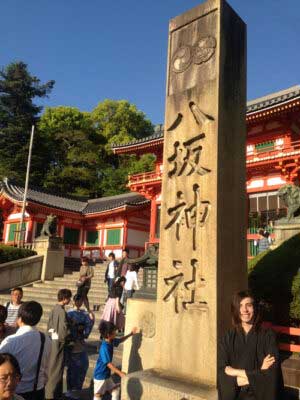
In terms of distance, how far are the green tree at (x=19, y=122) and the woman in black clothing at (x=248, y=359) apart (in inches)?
1231

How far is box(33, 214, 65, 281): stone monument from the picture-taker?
47.4 feet

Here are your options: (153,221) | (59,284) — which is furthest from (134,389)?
(153,221)

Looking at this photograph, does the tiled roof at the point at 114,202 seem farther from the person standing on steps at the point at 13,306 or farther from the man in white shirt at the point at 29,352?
the man in white shirt at the point at 29,352

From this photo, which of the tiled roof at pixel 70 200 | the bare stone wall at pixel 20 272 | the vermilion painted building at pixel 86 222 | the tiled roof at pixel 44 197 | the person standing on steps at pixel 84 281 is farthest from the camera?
the tiled roof at pixel 44 197

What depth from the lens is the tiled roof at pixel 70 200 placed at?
22734 millimetres

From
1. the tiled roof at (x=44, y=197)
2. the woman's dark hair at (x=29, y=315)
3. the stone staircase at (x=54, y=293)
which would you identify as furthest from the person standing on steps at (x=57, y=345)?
the tiled roof at (x=44, y=197)

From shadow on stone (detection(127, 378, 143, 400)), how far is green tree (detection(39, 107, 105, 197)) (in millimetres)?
29663

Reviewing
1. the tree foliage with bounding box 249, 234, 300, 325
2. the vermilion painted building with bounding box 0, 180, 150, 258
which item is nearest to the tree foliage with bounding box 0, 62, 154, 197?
the vermilion painted building with bounding box 0, 180, 150, 258

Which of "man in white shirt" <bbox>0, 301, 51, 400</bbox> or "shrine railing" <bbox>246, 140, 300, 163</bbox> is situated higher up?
"shrine railing" <bbox>246, 140, 300, 163</bbox>

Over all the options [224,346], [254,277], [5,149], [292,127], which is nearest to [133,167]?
[5,149]

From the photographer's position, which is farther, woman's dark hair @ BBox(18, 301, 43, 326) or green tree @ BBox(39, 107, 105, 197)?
green tree @ BBox(39, 107, 105, 197)

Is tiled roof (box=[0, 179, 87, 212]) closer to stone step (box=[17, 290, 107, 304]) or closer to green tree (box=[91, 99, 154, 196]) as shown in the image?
green tree (box=[91, 99, 154, 196])

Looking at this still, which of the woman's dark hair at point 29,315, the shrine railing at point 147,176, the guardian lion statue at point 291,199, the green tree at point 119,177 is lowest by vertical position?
the woman's dark hair at point 29,315

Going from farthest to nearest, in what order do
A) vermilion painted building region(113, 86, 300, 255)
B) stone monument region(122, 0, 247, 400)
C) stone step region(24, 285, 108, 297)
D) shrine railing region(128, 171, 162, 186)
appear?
shrine railing region(128, 171, 162, 186)
vermilion painted building region(113, 86, 300, 255)
stone step region(24, 285, 108, 297)
stone monument region(122, 0, 247, 400)
